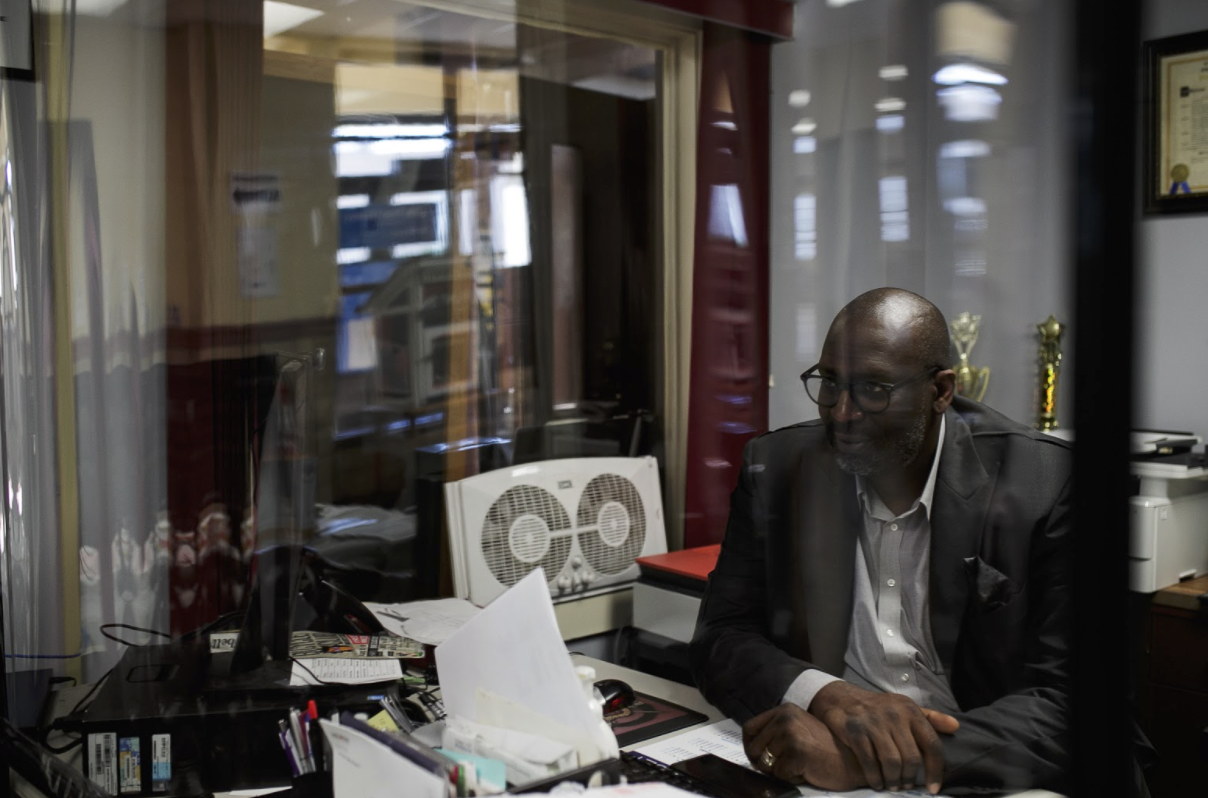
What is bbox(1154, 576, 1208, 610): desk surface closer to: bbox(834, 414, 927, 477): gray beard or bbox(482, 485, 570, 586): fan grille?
bbox(834, 414, 927, 477): gray beard

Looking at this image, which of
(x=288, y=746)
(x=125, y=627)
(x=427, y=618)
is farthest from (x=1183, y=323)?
(x=125, y=627)

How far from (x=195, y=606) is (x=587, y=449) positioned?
1036 millimetres

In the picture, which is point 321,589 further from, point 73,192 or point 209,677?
point 73,192

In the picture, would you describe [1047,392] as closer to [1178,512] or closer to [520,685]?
[1178,512]

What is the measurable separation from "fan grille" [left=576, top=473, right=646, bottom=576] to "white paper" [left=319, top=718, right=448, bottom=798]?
138cm

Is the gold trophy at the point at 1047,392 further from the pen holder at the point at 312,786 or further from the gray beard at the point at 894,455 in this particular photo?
the pen holder at the point at 312,786

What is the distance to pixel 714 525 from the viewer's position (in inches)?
104

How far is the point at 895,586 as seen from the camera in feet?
4.89

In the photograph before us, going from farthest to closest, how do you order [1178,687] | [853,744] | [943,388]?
[1178,687]
[943,388]
[853,744]

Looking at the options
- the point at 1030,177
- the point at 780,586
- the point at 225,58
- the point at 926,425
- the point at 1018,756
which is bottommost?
the point at 1018,756

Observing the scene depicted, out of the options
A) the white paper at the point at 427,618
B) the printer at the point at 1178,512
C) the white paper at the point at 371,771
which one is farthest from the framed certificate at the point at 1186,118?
the white paper at the point at 371,771

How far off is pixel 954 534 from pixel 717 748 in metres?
0.45

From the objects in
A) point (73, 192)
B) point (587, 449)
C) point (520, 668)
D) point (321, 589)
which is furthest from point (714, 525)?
point (520, 668)

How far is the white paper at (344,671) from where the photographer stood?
4.29 feet
